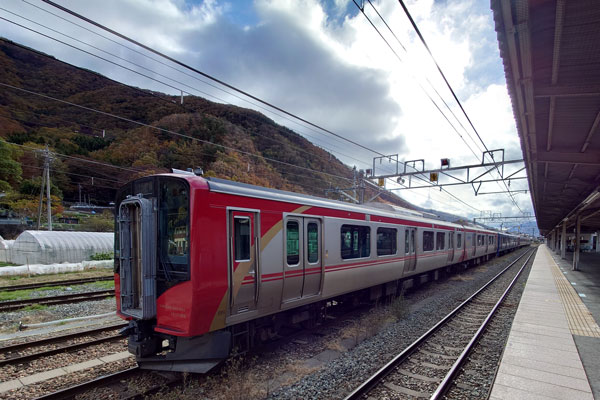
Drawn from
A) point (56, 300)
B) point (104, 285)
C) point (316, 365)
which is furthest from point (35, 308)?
point (316, 365)

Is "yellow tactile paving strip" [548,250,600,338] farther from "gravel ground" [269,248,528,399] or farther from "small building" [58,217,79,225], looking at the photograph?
"small building" [58,217,79,225]

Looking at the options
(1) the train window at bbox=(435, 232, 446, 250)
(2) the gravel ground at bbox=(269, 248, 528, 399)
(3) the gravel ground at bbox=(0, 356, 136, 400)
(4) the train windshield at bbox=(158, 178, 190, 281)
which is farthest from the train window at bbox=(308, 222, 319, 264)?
(1) the train window at bbox=(435, 232, 446, 250)

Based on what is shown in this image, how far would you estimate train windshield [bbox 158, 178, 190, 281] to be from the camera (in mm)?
4734

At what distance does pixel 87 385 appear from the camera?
192 inches

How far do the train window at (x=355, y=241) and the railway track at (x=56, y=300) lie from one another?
8937 millimetres

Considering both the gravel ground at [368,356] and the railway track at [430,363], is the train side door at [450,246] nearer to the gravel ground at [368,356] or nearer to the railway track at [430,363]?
the gravel ground at [368,356]

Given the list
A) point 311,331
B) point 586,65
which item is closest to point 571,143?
point 586,65

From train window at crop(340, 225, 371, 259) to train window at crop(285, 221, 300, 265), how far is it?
1665 millimetres

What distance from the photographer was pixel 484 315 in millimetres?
9547

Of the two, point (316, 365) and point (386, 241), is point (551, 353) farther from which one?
point (386, 241)

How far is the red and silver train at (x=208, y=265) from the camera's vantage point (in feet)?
15.4

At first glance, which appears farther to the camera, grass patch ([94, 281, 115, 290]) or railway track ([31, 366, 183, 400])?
grass patch ([94, 281, 115, 290])

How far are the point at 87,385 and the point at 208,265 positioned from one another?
8.26 ft

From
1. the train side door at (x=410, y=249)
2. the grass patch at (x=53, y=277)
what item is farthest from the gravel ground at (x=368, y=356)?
the grass patch at (x=53, y=277)
